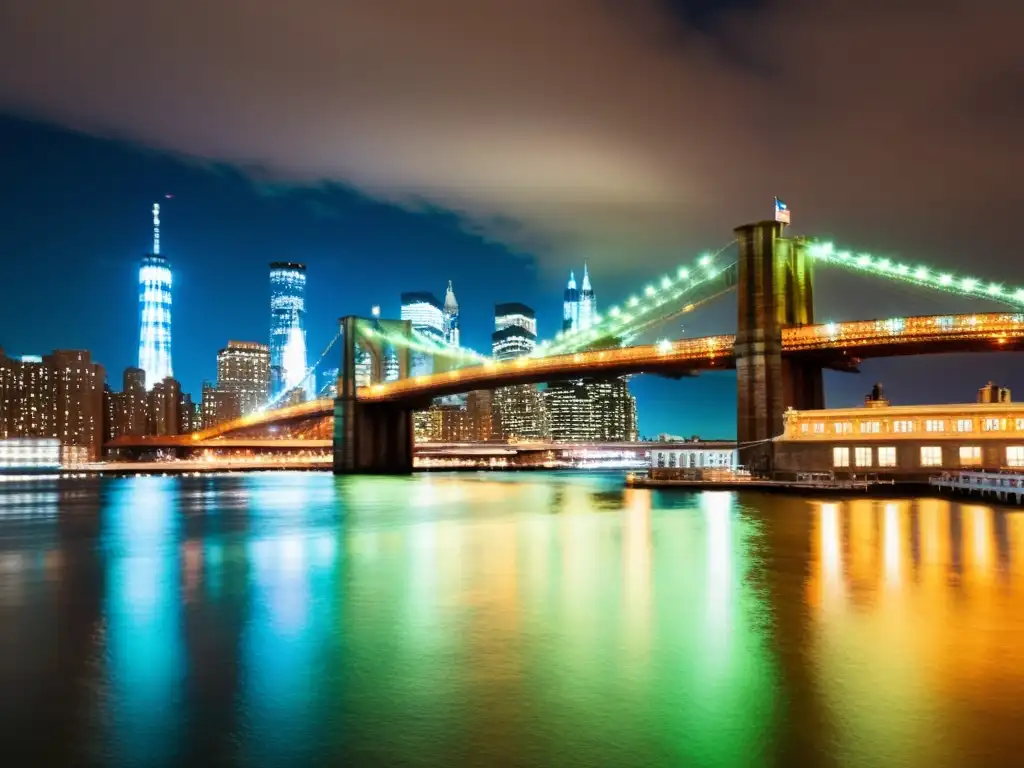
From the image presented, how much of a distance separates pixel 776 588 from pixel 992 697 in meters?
8.68

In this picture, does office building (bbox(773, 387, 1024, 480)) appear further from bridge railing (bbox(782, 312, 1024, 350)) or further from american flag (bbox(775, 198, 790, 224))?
american flag (bbox(775, 198, 790, 224))

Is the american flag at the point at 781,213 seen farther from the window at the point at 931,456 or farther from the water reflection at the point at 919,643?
the water reflection at the point at 919,643

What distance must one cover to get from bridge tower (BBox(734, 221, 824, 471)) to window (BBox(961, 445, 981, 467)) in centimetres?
1172

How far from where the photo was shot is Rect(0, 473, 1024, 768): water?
31.8 ft

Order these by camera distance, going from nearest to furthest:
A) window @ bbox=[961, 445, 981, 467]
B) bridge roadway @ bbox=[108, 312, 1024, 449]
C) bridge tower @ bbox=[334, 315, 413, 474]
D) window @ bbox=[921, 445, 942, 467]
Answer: window @ bbox=[961, 445, 981, 467], window @ bbox=[921, 445, 942, 467], bridge roadway @ bbox=[108, 312, 1024, 449], bridge tower @ bbox=[334, 315, 413, 474]

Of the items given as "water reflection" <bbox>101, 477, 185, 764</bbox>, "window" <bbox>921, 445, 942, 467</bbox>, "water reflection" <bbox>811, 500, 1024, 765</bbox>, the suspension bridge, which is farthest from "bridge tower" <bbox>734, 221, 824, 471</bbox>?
"water reflection" <bbox>101, 477, 185, 764</bbox>

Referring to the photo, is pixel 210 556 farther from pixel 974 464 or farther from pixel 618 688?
pixel 974 464

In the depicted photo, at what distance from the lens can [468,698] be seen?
11328mm

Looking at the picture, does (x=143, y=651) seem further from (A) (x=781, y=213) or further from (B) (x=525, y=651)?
(A) (x=781, y=213)

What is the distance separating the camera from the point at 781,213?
66500mm

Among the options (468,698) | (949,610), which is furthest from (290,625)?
(949,610)

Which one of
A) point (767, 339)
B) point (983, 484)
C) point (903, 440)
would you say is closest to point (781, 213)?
point (767, 339)

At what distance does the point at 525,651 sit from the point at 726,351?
56577 mm

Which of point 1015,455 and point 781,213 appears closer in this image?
point 1015,455
